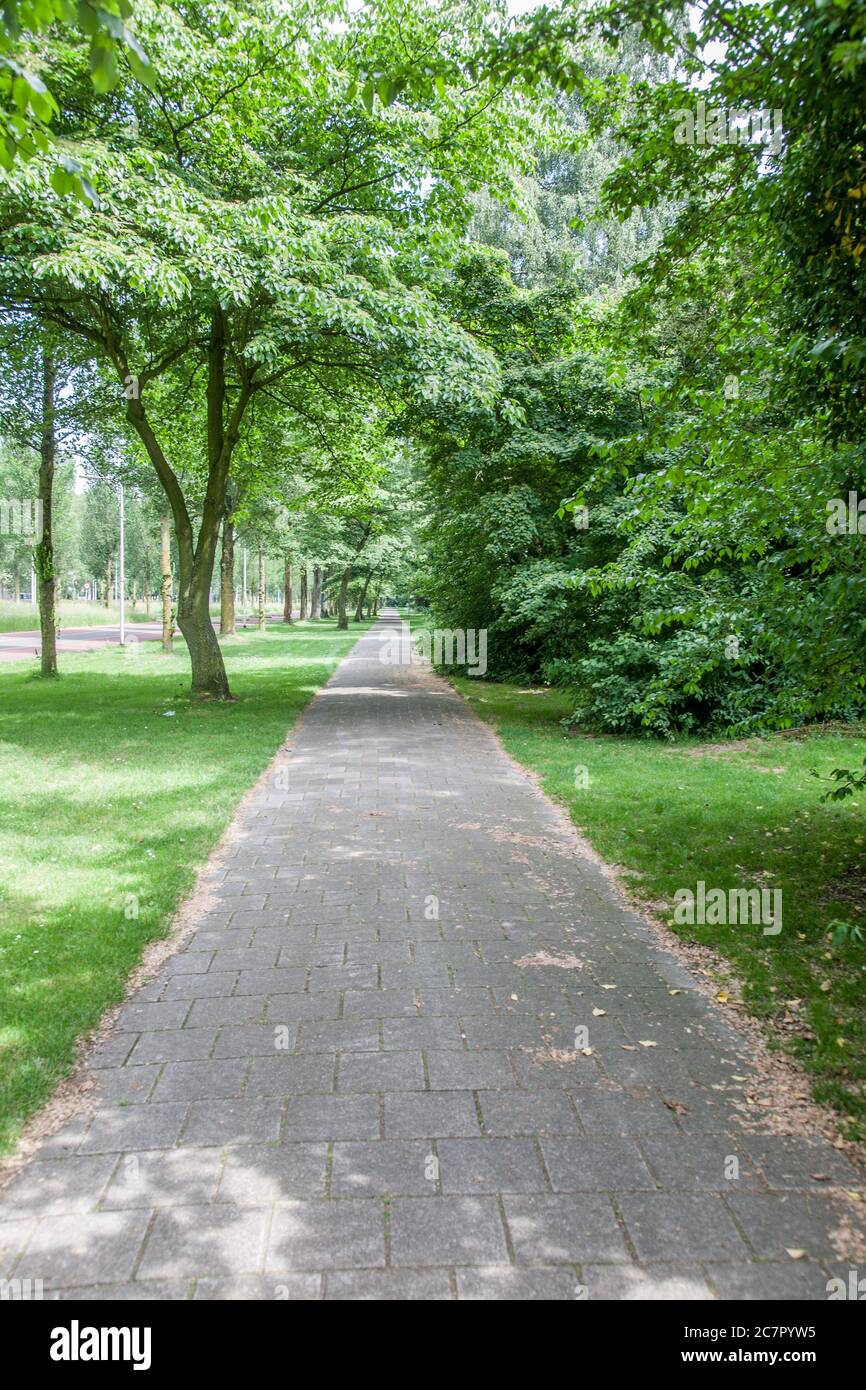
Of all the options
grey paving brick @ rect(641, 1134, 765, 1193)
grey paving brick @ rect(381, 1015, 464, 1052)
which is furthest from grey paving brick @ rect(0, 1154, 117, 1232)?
grey paving brick @ rect(641, 1134, 765, 1193)

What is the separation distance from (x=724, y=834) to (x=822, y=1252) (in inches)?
178

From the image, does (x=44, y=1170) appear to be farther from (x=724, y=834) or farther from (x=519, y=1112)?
(x=724, y=834)

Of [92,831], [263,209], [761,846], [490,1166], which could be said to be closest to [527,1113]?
[490,1166]

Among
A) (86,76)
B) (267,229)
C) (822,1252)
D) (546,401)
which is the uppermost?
(86,76)

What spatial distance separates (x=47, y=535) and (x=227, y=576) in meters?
10.8

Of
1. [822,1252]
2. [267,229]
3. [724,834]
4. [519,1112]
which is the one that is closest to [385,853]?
[724,834]

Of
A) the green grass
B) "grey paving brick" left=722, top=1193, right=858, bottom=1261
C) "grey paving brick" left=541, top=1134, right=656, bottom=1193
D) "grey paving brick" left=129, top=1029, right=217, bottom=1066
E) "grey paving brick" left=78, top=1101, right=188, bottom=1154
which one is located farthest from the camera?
the green grass

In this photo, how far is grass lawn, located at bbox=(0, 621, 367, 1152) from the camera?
12.8ft

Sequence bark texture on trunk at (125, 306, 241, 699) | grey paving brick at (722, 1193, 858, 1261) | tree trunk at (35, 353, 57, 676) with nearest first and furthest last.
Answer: grey paving brick at (722, 1193, 858, 1261) → bark texture on trunk at (125, 306, 241, 699) → tree trunk at (35, 353, 57, 676)

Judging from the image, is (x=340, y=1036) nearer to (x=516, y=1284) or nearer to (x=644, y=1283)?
(x=516, y=1284)

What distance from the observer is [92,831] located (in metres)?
6.80

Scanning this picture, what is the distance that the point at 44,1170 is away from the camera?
2.90m

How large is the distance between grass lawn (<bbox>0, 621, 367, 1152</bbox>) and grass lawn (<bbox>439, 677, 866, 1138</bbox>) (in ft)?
10.5

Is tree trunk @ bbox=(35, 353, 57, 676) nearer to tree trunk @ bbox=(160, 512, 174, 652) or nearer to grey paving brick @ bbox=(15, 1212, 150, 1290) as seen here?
tree trunk @ bbox=(160, 512, 174, 652)
